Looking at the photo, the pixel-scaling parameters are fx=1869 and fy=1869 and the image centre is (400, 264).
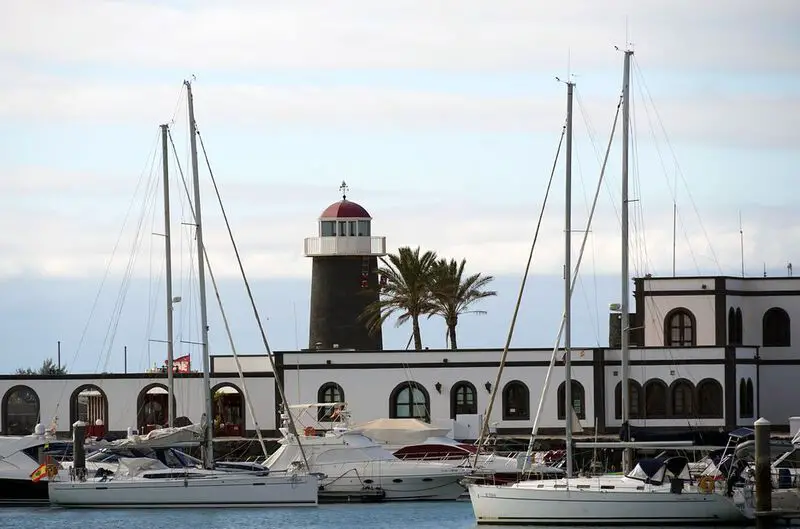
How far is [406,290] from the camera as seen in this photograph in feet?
220

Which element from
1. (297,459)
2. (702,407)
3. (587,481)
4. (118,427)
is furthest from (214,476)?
(702,407)

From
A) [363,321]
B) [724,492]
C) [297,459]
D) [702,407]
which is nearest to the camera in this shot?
[724,492]

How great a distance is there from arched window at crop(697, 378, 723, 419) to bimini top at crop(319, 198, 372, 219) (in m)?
14.2

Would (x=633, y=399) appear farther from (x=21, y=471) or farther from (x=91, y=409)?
(x=21, y=471)

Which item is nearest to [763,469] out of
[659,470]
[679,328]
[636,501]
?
[659,470]

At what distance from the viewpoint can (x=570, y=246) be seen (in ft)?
158

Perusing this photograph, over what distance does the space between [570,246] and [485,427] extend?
561 cm

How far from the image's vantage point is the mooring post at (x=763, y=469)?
4150 centimetres

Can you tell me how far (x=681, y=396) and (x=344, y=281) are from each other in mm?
13327

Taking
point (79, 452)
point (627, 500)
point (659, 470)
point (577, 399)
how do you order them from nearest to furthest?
point (627, 500)
point (659, 470)
point (79, 452)
point (577, 399)

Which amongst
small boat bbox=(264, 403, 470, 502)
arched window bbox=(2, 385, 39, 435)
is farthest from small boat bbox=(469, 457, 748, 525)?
arched window bbox=(2, 385, 39, 435)

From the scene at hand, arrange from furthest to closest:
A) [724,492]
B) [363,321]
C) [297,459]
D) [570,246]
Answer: [363,321]
[297,459]
[570,246]
[724,492]

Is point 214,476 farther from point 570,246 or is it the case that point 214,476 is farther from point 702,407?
point 702,407

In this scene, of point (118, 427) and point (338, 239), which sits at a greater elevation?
point (338, 239)
